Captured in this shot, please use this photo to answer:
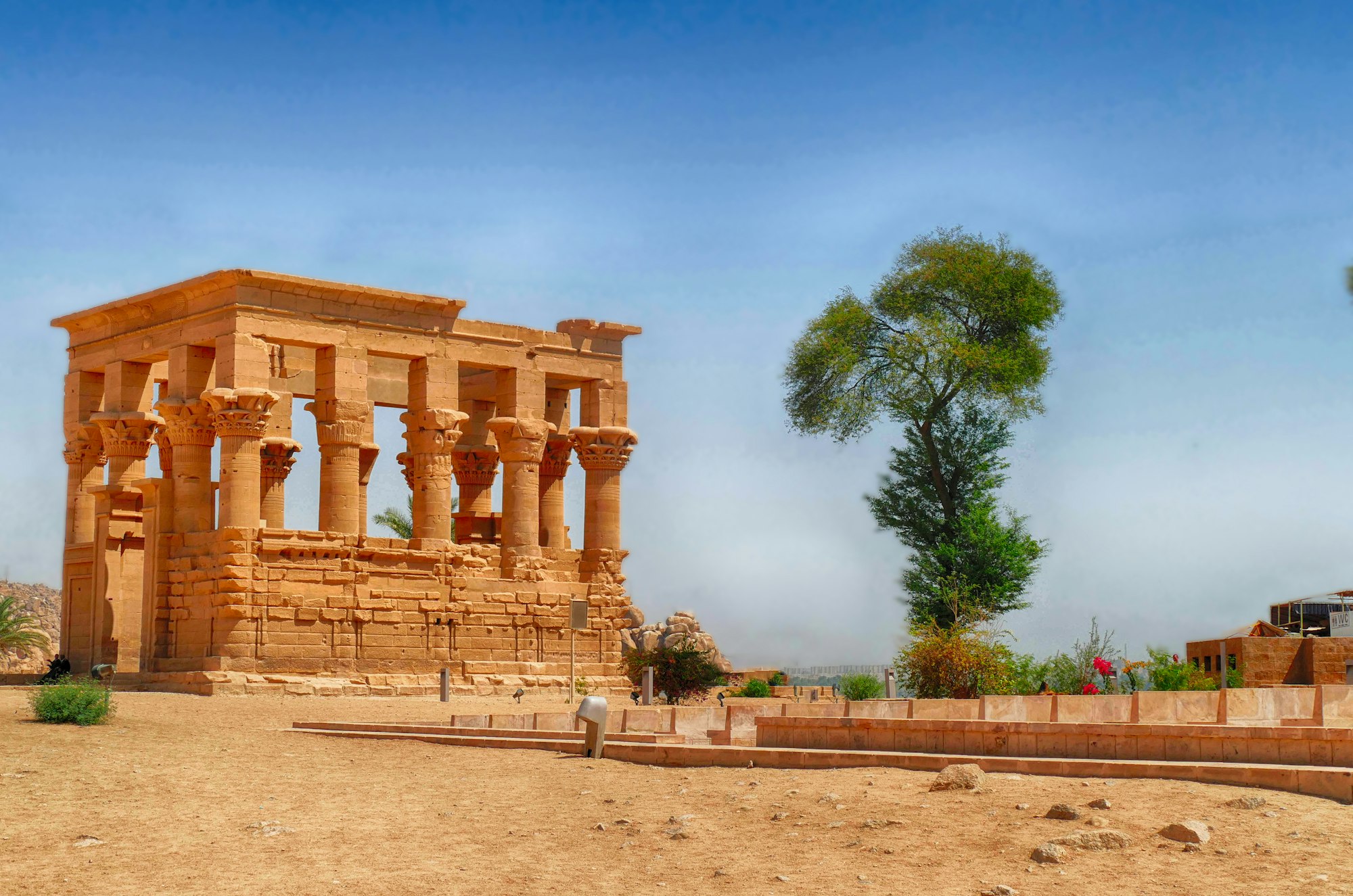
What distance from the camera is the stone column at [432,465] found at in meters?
34.5

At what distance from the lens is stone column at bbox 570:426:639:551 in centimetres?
3734

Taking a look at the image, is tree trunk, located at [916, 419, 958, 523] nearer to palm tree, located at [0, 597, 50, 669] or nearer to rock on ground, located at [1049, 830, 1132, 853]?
palm tree, located at [0, 597, 50, 669]

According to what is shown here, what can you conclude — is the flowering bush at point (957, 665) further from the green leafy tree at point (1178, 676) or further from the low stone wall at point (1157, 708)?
the low stone wall at point (1157, 708)

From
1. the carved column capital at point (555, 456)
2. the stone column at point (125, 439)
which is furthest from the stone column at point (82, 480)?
the carved column capital at point (555, 456)

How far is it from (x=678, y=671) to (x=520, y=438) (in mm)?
6270

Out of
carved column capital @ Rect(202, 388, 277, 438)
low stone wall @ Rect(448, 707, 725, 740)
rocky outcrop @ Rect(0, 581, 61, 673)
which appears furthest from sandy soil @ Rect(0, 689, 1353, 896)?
rocky outcrop @ Rect(0, 581, 61, 673)

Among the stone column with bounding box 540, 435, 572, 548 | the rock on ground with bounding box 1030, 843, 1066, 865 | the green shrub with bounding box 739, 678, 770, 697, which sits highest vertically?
the stone column with bounding box 540, 435, 572, 548

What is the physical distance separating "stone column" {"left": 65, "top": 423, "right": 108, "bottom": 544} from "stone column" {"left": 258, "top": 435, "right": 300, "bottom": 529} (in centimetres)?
400

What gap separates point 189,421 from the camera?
32.7 metres

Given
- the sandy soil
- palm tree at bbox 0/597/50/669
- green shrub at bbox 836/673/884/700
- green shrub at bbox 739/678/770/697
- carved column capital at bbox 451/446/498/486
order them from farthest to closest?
carved column capital at bbox 451/446/498/486 < palm tree at bbox 0/597/50/669 < green shrub at bbox 739/678/770/697 < green shrub at bbox 836/673/884/700 < the sandy soil

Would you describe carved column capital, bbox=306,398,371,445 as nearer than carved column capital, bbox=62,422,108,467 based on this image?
Yes

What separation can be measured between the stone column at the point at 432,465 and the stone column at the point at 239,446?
3596 mm

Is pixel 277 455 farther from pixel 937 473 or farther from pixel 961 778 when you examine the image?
pixel 961 778

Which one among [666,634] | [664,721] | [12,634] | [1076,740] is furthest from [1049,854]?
[666,634]
